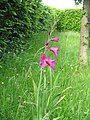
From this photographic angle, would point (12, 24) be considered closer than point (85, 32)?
Yes

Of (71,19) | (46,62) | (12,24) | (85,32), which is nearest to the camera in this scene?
(46,62)

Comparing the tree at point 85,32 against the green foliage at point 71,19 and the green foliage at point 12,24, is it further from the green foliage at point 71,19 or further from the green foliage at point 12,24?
the green foliage at point 71,19

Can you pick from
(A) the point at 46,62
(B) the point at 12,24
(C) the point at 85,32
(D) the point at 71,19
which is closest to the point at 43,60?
(A) the point at 46,62

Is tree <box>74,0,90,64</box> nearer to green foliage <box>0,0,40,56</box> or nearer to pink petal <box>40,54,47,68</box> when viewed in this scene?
green foliage <box>0,0,40,56</box>

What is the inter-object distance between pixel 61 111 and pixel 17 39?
4.07 meters

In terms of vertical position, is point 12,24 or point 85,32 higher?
point 12,24

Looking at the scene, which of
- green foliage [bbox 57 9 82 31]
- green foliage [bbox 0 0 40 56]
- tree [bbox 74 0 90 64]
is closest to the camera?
green foliage [bbox 0 0 40 56]

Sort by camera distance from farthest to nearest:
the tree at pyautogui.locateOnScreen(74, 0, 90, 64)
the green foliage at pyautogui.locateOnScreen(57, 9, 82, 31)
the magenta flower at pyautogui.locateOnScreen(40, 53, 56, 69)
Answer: the green foliage at pyautogui.locateOnScreen(57, 9, 82, 31), the tree at pyautogui.locateOnScreen(74, 0, 90, 64), the magenta flower at pyautogui.locateOnScreen(40, 53, 56, 69)

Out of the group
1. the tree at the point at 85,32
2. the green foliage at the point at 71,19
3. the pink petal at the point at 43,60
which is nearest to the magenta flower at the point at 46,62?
the pink petal at the point at 43,60

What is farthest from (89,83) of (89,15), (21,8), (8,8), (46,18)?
(46,18)

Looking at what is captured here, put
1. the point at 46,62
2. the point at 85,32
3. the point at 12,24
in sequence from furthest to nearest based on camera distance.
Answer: the point at 85,32 < the point at 12,24 < the point at 46,62

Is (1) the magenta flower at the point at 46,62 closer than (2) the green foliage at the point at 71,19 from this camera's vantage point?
Yes

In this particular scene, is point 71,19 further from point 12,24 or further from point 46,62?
point 46,62

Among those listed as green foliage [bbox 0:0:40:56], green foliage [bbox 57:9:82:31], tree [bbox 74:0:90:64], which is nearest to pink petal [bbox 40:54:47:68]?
green foliage [bbox 0:0:40:56]
